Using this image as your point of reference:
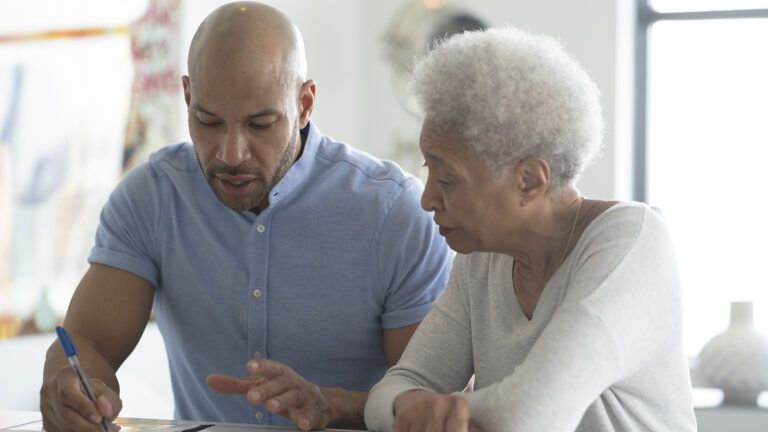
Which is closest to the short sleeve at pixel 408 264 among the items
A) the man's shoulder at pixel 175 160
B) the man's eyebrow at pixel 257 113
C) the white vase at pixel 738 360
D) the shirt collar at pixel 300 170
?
the shirt collar at pixel 300 170

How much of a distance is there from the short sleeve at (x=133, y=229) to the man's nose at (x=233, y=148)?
27cm

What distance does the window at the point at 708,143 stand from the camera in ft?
16.4

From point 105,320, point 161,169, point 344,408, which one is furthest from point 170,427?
point 161,169

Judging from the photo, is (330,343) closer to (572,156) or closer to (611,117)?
(572,156)

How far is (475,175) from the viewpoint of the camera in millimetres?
1472

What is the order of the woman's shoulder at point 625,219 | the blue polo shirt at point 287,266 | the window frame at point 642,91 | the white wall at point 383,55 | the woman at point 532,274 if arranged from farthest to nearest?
1. the window frame at point 642,91
2. the white wall at point 383,55
3. the blue polo shirt at point 287,266
4. the woman's shoulder at point 625,219
5. the woman at point 532,274

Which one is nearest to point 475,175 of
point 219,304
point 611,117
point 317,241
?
point 317,241

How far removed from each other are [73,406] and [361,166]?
2.28 feet

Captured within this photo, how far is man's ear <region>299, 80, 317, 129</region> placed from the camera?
6.36ft

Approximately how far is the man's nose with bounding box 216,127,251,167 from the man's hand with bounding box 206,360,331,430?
1.16 ft

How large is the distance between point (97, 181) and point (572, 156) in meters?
1.86

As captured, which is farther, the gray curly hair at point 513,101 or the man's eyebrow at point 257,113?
the man's eyebrow at point 257,113

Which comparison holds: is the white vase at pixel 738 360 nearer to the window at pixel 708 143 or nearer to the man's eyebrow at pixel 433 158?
Result: the window at pixel 708 143

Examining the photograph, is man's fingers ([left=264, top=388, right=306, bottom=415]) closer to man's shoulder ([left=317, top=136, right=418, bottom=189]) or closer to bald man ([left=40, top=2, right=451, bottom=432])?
bald man ([left=40, top=2, right=451, bottom=432])
